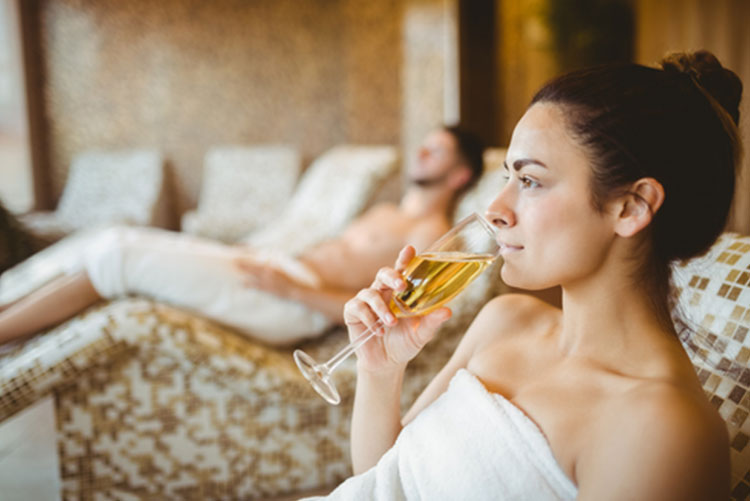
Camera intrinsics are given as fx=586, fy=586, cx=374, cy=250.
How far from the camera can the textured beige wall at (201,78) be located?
530 cm

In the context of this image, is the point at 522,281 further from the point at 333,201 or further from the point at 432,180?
the point at 333,201

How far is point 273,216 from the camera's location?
5.01 metres

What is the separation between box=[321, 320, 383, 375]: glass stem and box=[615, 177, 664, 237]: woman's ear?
1.23ft

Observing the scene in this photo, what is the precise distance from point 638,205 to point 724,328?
1.00ft

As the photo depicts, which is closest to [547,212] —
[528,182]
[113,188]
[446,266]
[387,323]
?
[528,182]

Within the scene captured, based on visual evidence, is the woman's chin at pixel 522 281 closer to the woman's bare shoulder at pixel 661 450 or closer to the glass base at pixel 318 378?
the woman's bare shoulder at pixel 661 450

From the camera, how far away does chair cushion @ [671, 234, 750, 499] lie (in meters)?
0.84

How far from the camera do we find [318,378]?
918 mm

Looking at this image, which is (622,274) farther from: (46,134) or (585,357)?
(46,134)

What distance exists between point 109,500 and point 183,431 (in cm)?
26

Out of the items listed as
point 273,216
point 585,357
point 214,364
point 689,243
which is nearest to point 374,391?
point 585,357

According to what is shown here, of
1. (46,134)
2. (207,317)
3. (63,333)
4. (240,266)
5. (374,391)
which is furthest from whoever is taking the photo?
(46,134)

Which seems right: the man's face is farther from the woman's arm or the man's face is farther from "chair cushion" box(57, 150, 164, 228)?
"chair cushion" box(57, 150, 164, 228)

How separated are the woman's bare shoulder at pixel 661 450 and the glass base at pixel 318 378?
37 centimetres
